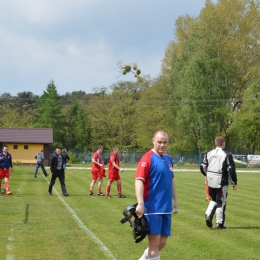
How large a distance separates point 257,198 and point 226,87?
40.0m

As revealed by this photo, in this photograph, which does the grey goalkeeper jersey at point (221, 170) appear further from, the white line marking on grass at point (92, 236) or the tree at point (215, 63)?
the tree at point (215, 63)

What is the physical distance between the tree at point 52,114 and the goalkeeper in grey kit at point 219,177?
70.0m

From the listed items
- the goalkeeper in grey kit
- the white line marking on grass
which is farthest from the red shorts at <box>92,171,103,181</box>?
the goalkeeper in grey kit

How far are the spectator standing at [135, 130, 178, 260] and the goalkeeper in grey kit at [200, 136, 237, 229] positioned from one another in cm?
491

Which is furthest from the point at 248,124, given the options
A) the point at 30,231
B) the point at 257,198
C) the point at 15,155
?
the point at 30,231

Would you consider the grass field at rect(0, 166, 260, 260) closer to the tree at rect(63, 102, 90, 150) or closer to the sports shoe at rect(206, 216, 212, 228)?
the sports shoe at rect(206, 216, 212, 228)

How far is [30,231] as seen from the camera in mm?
10617

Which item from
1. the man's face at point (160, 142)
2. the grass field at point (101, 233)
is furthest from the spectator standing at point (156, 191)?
the grass field at point (101, 233)

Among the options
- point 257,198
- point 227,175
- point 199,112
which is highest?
point 199,112

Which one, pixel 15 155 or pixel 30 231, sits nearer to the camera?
pixel 30 231

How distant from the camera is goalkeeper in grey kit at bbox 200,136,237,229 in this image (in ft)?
36.9

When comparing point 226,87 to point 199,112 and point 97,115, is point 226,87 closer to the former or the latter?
point 199,112

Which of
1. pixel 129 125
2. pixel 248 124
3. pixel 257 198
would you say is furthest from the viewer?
pixel 129 125

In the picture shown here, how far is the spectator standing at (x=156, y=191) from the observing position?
249 inches
